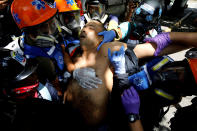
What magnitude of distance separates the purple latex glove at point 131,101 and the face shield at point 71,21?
106 inches

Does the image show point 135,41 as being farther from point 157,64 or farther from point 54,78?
point 54,78

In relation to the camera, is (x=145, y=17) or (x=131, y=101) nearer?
(x=131, y=101)

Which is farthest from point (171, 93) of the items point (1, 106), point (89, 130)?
point (1, 106)

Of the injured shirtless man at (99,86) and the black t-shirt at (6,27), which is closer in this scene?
the injured shirtless man at (99,86)

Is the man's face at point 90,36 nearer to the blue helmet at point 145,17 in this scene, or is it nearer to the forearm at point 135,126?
the blue helmet at point 145,17

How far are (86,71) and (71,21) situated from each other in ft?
6.99

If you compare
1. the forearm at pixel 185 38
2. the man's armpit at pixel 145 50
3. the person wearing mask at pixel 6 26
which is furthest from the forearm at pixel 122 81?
the person wearing mask at pixel 6 26

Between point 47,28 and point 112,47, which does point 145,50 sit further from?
point 47,28

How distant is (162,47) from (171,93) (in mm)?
790

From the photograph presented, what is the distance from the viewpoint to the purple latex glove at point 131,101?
4.87 ft

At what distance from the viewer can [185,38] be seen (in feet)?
5.10

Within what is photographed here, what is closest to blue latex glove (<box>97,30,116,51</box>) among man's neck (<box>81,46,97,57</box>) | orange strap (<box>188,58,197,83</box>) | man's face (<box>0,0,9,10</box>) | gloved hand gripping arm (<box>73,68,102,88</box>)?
man's neck (<box>81,46,97,57</box>)

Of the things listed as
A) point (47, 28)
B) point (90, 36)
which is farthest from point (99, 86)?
point (47, 28)

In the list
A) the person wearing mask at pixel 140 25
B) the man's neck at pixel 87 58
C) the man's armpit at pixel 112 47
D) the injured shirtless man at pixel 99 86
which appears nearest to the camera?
the injured shirtless man at pixel 99 86
